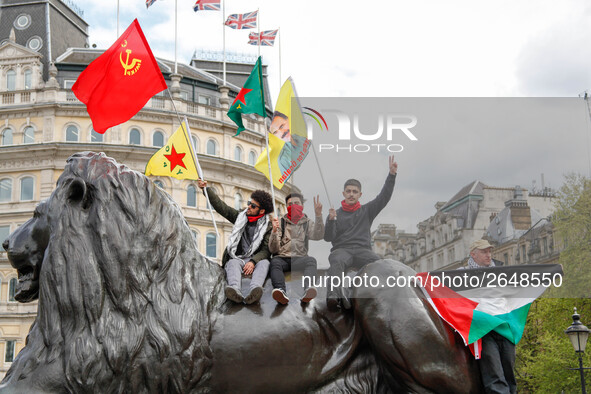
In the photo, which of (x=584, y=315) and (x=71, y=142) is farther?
(x=71, y=142)

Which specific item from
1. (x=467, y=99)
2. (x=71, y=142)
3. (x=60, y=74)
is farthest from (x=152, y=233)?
(x=60, y=74)

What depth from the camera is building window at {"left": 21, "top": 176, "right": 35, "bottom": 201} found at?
154ft

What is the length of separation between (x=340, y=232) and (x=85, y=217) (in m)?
1.83

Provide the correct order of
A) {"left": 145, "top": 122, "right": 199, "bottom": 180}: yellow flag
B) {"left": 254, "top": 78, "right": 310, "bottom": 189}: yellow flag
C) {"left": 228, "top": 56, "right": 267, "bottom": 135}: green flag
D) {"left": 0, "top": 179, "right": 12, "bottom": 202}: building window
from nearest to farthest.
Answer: {"left": 254, "top": 78, "right": 310, "bottom": 189}: yellow flag
{"left": 228, "top": 56, "right": 267, "bottom": 135}: green flag
{"left": 145, "top": 122, "right": 199, "bottom": 180}: yellow flag
{"left": 0, "top": 179, "right": 12, "bottom": 202}: building window

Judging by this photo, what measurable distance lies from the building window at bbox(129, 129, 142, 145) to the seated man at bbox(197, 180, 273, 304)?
4172 centimetres

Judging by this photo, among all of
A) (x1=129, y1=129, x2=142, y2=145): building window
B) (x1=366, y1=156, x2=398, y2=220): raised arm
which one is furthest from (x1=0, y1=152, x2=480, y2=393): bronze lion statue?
(x1=129, y1=129, x2=142, y2=145): building window

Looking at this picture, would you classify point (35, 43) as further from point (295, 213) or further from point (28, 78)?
point (295, 213)

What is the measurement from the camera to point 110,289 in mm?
5090

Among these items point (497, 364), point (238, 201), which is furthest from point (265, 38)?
point (497, 364)

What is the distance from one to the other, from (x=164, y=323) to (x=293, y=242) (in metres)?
1.16

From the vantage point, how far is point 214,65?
58.4m

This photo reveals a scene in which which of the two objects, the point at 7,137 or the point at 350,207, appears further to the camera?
the point at 7,137

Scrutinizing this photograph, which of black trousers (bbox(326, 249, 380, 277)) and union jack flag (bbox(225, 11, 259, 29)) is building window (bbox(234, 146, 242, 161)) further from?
black trousers (bbox(326, 249, 380, 277))

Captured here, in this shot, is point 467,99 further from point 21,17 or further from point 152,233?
point 21,17
